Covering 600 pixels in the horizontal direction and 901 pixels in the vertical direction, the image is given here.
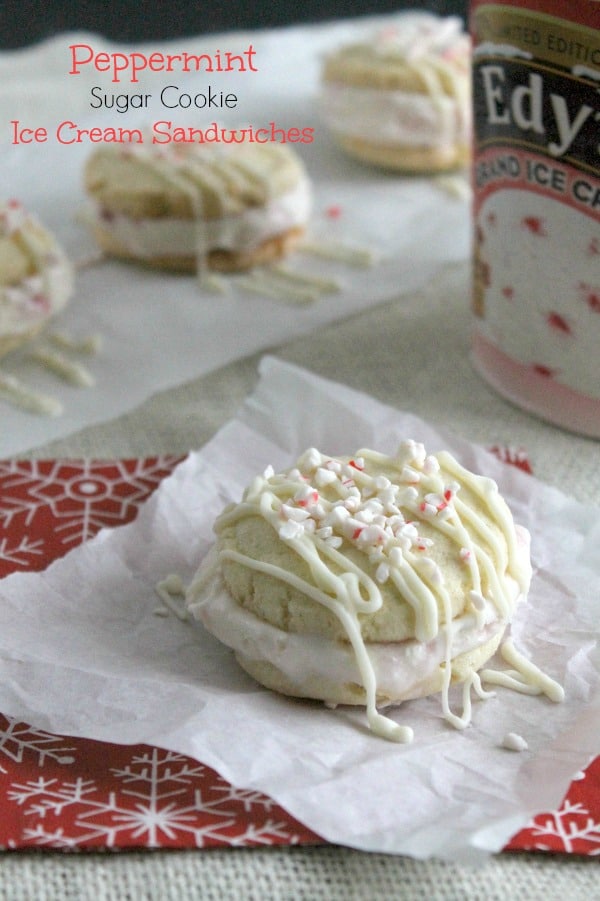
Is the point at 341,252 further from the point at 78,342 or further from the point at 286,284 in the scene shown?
the point at 78,342

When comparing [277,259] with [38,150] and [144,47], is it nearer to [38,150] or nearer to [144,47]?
[38,150]

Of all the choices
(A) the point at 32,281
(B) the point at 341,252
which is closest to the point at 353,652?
(A) the point at 32,281

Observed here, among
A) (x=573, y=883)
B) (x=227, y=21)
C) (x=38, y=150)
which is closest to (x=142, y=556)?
(x=573, y=883)

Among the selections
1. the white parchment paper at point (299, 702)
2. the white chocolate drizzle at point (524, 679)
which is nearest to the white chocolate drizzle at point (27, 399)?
the white parchment paper at point (299, 702)

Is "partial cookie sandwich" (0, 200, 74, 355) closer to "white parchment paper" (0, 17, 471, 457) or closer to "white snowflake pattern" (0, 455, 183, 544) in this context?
"white parchment paper" (0, 17, 471, 457)

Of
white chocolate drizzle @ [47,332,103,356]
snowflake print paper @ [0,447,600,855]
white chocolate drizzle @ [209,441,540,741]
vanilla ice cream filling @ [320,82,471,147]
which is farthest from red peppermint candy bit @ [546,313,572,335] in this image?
vanilla ice cream filling @ [320,82,471,147]

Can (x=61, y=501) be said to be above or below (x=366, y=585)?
below
